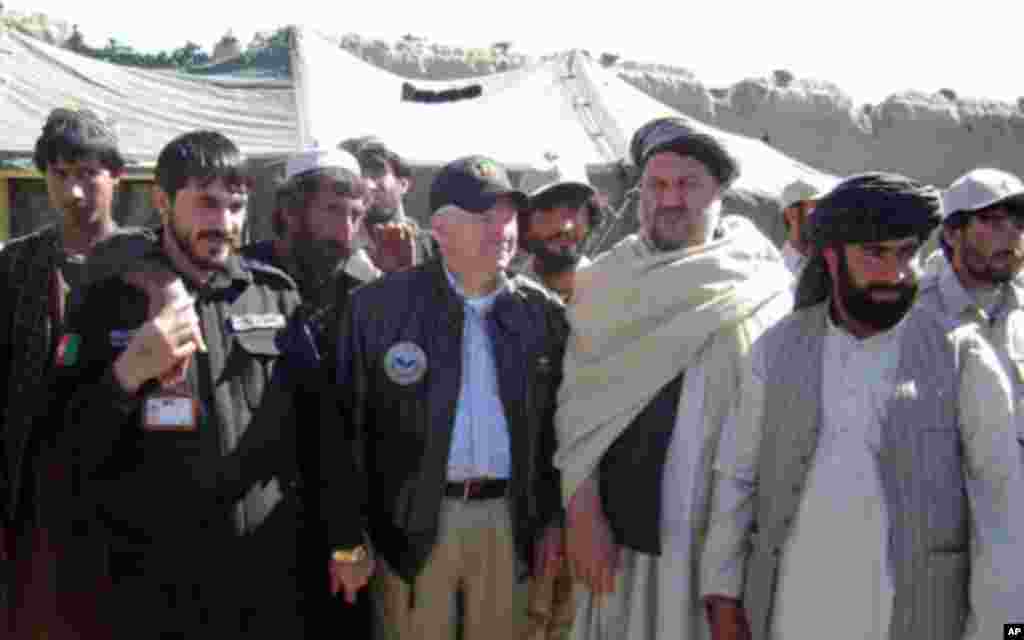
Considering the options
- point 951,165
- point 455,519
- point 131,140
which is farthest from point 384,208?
point 951,165

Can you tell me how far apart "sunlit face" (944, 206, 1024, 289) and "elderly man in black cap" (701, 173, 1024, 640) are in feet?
3.85

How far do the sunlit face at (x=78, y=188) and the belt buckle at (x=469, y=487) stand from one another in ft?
4.80

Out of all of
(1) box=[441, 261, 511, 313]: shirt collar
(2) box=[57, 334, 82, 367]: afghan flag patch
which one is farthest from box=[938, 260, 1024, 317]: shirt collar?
(2) box=[57, 334, 82, 367]: afghan flag patch

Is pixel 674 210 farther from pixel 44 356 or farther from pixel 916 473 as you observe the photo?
pixel 44 356

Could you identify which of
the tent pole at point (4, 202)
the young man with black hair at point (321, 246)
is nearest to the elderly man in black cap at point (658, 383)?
the young man with black hair at point (321, 246)

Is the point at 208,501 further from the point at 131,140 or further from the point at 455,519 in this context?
the point at 131,140

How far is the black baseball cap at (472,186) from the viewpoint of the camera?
9.32ft

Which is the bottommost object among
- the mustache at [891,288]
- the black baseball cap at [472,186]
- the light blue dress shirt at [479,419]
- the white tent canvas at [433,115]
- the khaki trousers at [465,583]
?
the khaki trousers at [465,583]

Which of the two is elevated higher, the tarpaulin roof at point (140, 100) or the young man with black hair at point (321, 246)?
the tarpaulin roof at point (140, 100)

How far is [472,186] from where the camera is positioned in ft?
9.36

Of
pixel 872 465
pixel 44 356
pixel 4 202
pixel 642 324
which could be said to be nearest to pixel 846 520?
pixel 872 465

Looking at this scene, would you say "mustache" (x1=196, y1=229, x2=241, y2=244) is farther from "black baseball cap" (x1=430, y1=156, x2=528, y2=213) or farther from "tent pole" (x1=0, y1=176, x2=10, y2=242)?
"tent pole" (x1=0, y1=176, x2=10, y2=242)

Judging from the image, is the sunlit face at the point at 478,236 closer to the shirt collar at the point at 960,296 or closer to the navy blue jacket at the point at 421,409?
the navy blue jacket at the point at 421,409

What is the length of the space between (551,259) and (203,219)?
4.63 ft
